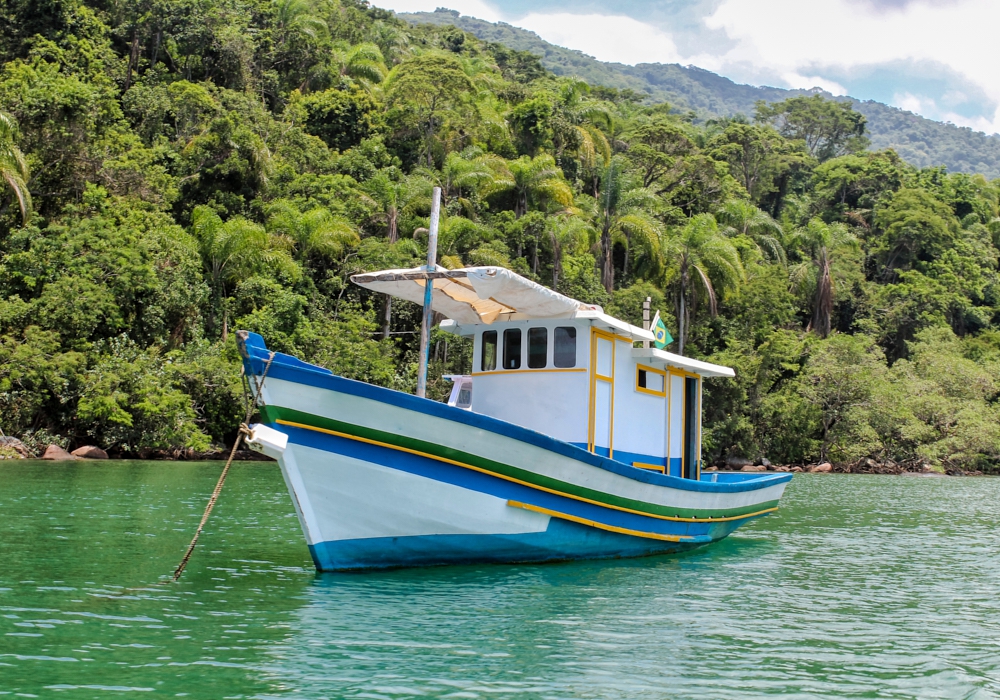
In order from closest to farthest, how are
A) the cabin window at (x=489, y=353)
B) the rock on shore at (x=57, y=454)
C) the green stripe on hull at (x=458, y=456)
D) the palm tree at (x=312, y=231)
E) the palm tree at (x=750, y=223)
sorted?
the green stripe on hull at (x=458, y=456) < the cabin window at (x=489, y=353) < the rock on shore at (x=57, y=454) < the palm tree at (x=312, y=231) < the palm tree at (x=750, y=223)

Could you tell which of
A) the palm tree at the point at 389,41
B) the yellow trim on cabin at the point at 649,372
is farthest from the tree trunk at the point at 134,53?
the yellow trim on cabin at the point at 649,372

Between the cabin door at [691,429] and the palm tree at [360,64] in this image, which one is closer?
the cabin door at [691,429]

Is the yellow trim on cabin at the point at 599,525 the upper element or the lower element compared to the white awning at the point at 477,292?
lower

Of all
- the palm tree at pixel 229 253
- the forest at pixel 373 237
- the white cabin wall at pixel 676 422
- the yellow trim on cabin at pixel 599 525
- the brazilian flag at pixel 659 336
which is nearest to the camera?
the yellow trim on cabin at pixel 599 525

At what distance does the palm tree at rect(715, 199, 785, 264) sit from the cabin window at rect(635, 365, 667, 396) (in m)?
40.5

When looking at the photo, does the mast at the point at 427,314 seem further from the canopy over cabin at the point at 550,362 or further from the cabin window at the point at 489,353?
the cabin window at the point at 489,353

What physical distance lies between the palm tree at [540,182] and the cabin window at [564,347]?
1282 inches

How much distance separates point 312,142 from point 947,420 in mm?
34209

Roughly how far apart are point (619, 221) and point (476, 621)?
3751 cm

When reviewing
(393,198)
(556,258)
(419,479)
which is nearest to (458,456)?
(419,479)

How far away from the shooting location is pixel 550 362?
1228 centimetres

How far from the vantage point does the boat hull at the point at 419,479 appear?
942 centimetres

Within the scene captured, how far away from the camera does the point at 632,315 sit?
42031mm

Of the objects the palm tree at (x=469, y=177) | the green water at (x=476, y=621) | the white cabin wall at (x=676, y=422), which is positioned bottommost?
the green water at (x=476, y=621)
